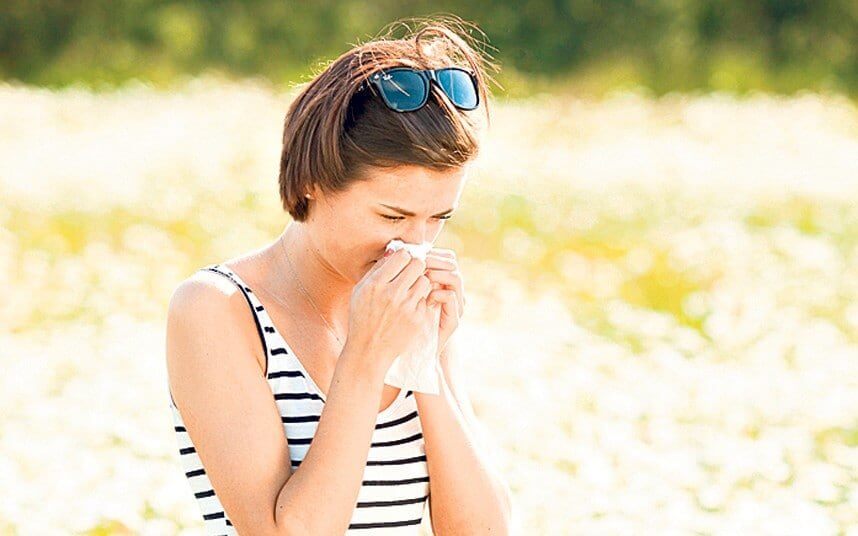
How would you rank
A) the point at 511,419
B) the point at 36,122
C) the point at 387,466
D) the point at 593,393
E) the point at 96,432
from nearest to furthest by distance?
the point at 387,466 < the point at 96,432 < the point at 511,419 < the point at 593,393 < the point at 36,122

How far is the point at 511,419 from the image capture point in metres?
5.49

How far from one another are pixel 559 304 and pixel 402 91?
17.1ft

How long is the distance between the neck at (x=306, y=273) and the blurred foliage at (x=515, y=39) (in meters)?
13.0

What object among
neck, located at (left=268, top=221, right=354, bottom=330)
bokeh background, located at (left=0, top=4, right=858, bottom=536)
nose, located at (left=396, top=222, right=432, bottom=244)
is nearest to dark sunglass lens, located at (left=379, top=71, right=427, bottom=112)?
nose, located at (left=396, top=222, right=432, bottom=244)

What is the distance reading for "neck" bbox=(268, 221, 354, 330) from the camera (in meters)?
2.56

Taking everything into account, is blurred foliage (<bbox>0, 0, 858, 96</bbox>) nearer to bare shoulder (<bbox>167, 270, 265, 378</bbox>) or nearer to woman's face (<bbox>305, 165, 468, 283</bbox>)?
woman's face (<bbox>305, 165, 468, 283</bbox>)

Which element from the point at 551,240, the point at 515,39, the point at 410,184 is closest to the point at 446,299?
the point at 410,184

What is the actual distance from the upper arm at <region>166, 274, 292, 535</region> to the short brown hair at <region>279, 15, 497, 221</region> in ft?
0.94

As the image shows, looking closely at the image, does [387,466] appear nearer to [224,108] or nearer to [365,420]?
[365,420]

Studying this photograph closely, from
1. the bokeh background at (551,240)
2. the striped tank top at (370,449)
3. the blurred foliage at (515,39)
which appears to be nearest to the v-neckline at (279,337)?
the striped tank top at (370,449)

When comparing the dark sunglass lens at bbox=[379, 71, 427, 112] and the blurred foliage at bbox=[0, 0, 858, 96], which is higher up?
the blurred foliage at bbox=[0, 0, 858, 96]

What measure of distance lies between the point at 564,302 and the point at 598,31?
10.4 metres

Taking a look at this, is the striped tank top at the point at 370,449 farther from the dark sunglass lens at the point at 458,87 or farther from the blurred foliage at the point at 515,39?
the blurred foliage at the point at 515,39

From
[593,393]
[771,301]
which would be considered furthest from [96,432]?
[771,301]
